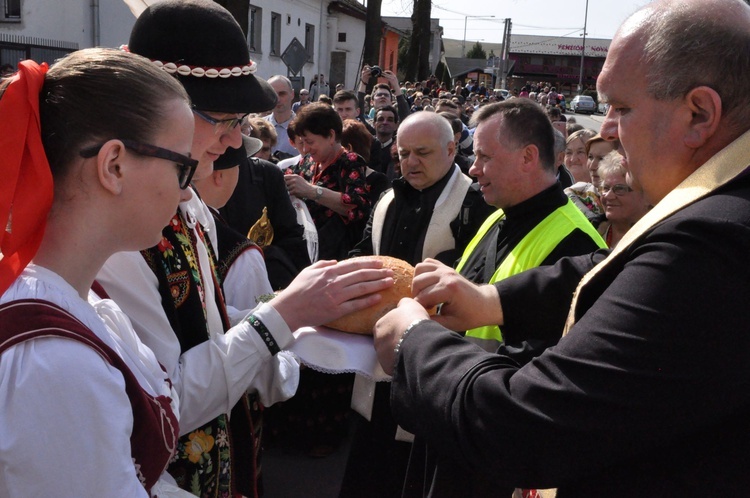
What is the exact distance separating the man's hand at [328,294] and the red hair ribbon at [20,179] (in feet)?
2.71

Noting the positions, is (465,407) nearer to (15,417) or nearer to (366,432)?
(15,417)

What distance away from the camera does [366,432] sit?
357 centimetres

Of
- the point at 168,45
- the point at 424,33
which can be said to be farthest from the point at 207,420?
the point at 424,33

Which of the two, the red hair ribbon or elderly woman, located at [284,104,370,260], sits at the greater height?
the red hair ribbon

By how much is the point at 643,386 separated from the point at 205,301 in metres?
1.22

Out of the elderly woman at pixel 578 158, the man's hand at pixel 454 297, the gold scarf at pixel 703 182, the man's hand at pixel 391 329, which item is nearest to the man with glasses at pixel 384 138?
the elderly woman at pixel 578 158

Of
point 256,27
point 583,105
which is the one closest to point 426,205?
point 256,27

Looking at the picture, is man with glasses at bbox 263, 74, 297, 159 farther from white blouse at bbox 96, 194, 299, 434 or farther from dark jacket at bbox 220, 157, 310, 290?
white blouse at bbox 96, 194, 299, 434

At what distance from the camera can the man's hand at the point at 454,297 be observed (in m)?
2.12

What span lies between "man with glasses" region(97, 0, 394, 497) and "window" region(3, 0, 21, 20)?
659 inches

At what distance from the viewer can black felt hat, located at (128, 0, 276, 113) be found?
2.00 metres

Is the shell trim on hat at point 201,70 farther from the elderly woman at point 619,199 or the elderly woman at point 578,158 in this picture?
the elderly woman at point 578,158

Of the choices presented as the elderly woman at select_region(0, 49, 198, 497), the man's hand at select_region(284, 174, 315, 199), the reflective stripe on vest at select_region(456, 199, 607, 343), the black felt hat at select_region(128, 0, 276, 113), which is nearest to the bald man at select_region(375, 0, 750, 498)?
the elderly woman at select_region(0, 49, 198, 497)

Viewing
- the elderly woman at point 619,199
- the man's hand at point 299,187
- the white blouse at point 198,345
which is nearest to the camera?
the white blouse at point 198,345
